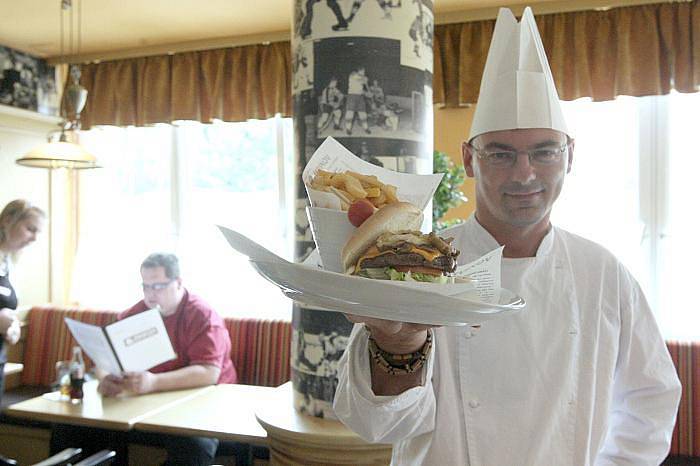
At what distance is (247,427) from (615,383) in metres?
1.69

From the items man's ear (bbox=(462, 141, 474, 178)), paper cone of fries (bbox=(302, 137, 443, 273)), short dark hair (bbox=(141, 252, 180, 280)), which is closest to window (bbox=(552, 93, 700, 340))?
short dark hair (bbox=(141, 252, 180, 280))

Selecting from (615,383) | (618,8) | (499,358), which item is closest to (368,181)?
(499,358)

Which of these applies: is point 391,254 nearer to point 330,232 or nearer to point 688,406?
point 330,232

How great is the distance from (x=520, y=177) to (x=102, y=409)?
2.34 metres

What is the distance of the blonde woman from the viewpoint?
335 centimetres

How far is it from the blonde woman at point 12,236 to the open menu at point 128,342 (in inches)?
24.8

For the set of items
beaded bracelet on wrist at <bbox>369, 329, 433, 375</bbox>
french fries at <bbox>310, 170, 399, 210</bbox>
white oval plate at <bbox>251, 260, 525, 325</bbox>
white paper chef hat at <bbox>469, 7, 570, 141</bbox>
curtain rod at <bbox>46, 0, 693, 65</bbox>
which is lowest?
beaded bracelet on wrist at <bbox>369, 329, 433, 375</bbox>

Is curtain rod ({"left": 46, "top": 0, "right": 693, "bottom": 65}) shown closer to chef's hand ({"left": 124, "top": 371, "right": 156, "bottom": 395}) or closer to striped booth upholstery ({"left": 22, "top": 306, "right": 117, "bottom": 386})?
striped booth upholstery ({"left": 22, "top": 306, "right": 117, "bottom": 386})

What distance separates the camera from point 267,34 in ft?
15.1

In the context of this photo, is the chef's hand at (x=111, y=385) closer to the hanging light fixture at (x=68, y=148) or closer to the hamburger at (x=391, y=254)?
the hanging light fixture at (x=68, y=148)

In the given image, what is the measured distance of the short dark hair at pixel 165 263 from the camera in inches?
135

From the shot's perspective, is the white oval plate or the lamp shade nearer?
the white oval plate

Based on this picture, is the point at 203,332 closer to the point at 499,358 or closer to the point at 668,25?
the point at 499,358

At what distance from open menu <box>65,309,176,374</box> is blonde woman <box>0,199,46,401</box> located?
63cm
